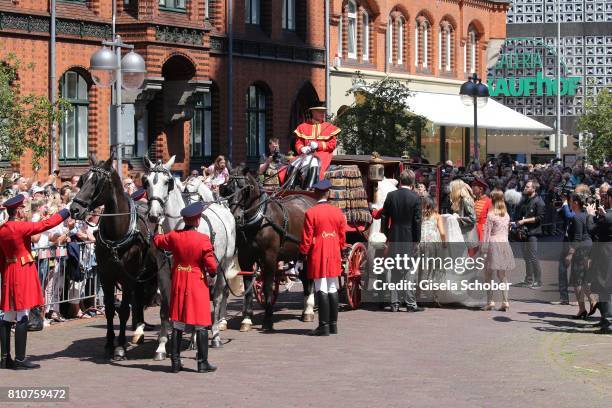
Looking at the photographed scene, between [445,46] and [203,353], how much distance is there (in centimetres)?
4561

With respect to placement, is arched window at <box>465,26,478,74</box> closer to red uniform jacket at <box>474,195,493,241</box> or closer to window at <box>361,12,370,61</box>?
window at <box>361,12,370,61</box>

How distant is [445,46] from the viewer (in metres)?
58.2

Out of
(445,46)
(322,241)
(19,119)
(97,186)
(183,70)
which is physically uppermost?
(445,46)

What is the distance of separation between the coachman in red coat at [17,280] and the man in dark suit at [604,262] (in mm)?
7359

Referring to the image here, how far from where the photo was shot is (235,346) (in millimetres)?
16234

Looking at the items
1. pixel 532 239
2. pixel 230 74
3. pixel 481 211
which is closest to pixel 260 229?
pixel 481 211

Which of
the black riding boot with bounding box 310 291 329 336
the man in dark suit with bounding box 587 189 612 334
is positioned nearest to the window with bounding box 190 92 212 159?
the black riding boot with bounding box 310 291 329 336

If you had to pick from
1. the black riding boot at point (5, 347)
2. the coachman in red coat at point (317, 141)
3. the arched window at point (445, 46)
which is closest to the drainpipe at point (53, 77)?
the coachman in red coat at point (317, 141)

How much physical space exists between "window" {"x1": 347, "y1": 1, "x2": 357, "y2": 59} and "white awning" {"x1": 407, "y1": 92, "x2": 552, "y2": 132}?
2.97 meters

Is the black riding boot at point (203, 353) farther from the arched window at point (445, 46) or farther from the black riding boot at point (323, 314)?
the arched window at point (445, 46)

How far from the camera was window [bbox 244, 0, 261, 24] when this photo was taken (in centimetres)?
4114

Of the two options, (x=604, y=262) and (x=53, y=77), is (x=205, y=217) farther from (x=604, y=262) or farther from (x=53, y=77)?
(x=53, y=77)

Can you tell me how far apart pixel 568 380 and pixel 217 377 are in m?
3.75

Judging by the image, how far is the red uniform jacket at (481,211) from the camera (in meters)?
21.5
